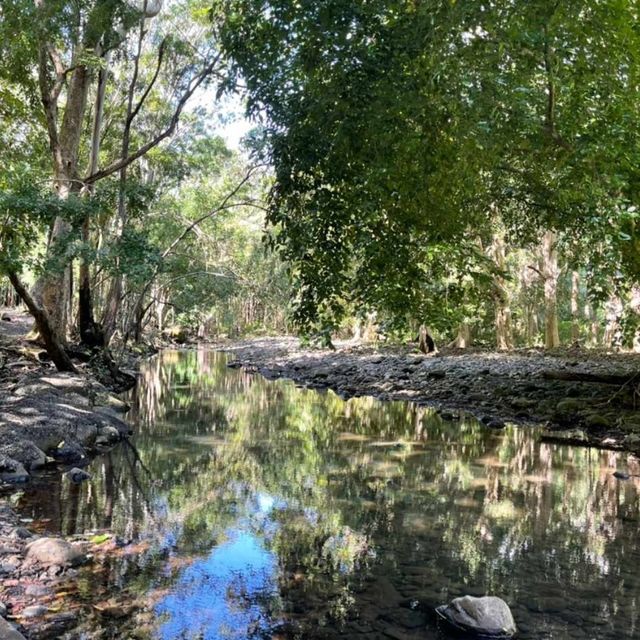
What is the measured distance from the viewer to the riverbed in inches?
186

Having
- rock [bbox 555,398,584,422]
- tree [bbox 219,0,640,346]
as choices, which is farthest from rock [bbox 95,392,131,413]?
rock [bbox 555,398,584,422]

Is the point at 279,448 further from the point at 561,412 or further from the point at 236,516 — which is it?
the point at 561,412

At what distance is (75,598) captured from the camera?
4.79 metres

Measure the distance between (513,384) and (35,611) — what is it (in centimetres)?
1337

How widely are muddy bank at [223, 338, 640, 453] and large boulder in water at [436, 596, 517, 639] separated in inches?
282

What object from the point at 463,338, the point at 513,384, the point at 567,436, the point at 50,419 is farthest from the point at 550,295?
the point at 50,419

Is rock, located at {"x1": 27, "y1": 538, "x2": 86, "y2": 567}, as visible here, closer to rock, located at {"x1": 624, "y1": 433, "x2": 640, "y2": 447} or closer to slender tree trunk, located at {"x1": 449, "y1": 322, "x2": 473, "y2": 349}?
rock, located at {"x1": 624, "y1": 433, "x2": 640, "y2": 447}

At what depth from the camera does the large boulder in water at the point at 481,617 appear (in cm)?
445

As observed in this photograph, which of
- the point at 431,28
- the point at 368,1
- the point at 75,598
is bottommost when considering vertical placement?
the point at 75,598

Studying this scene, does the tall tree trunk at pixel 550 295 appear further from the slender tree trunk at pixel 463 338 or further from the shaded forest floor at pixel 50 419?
the shaded forest floor at pixel 50 419

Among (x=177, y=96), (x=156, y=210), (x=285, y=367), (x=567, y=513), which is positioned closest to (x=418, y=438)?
(x=567, y=513)

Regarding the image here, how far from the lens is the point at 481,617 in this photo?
4.48m

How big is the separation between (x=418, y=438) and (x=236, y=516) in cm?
580

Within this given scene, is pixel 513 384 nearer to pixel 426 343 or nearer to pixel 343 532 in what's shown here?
pixel 426 343
